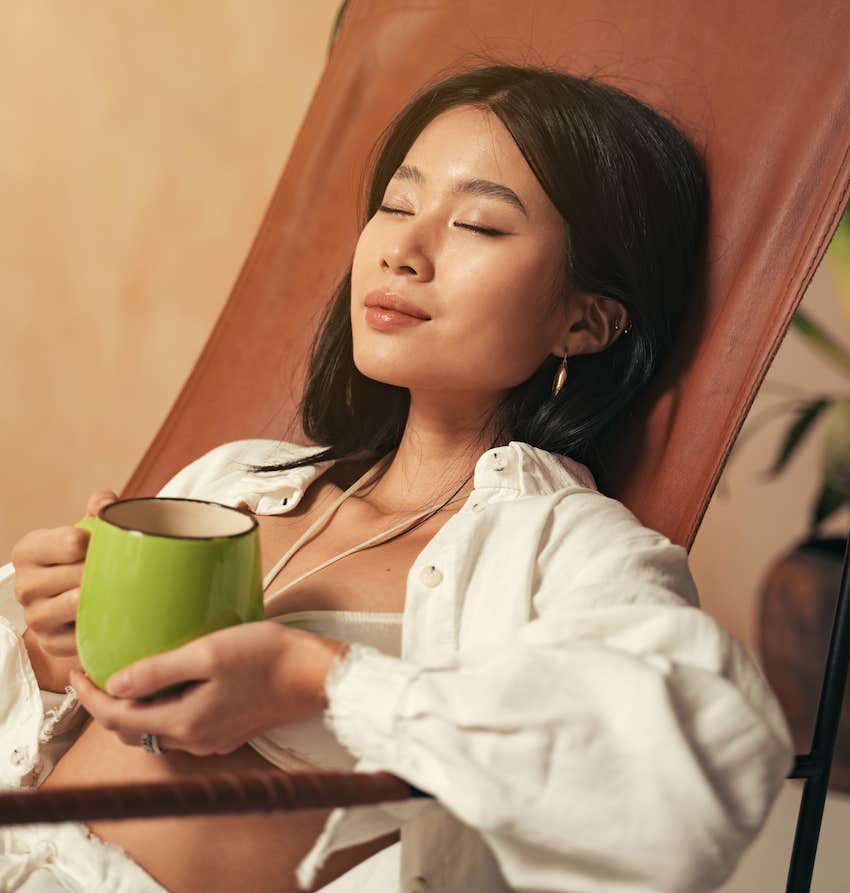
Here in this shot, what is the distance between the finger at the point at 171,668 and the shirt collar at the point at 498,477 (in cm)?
34

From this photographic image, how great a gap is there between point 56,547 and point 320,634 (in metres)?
0.22

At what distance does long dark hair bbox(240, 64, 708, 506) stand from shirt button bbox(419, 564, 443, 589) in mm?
245

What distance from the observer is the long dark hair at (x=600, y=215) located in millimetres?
1097

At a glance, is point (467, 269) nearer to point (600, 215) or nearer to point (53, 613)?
point (600, 215)

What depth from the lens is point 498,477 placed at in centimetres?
103

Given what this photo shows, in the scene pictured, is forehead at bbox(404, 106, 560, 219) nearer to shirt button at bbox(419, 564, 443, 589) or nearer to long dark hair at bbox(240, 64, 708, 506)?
long dark hair at bbox(240, 64, 708, 506)

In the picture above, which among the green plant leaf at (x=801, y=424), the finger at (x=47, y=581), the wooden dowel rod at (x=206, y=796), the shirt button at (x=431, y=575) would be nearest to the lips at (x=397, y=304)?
the shirt button at (x=431, y=575)

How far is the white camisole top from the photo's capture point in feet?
2.97

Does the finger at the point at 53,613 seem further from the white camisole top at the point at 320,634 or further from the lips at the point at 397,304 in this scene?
the lips at the point at 397,304

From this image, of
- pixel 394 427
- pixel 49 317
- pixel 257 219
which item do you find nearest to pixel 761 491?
pixel 257 219

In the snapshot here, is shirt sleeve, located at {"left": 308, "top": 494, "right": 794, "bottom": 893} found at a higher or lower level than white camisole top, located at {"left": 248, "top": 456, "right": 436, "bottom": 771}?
higher

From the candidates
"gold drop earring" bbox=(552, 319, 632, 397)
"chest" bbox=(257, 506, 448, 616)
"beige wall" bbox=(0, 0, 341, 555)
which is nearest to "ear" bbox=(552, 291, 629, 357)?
"gold drop earring" bbox=(552, 319, 632, 397)

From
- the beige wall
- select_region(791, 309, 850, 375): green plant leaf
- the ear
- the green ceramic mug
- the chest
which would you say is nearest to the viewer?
the green ceramic mug

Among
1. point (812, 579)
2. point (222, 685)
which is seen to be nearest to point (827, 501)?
point (812, 579)
